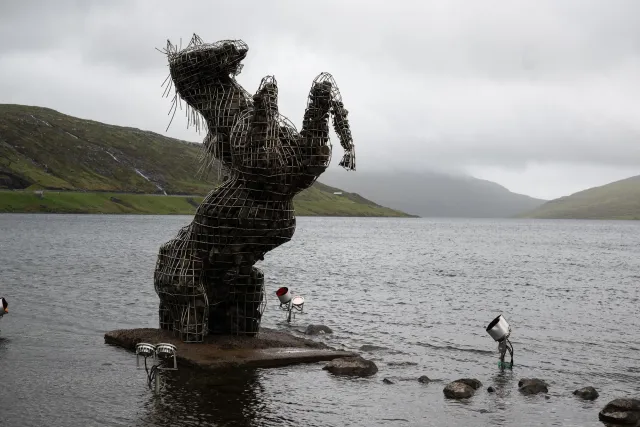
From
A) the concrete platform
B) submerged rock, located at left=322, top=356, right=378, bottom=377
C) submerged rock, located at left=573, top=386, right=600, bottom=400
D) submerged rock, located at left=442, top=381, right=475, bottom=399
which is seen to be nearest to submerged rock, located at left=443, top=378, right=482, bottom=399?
submerged rock, located at left=442, top=381, right=475, bottom=399

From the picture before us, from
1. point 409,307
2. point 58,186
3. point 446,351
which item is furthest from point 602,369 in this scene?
point 58,186

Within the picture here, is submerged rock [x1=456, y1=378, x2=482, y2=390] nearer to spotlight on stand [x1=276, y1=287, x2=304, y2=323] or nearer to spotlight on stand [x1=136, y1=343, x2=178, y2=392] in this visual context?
spotlight on stand [x1=136, y1=343, x2=178, y2=392]

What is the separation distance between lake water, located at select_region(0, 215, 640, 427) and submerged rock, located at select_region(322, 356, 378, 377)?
13.4 inches

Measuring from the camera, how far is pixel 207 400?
1728 centimetres

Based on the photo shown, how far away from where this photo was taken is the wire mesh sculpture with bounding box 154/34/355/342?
19.9m

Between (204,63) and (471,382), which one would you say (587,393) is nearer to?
(471,382)

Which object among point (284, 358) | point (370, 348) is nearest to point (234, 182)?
point (284, 358)

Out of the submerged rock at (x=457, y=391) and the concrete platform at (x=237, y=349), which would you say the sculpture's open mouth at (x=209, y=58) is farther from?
the submerged rock at (x=457, y=391)

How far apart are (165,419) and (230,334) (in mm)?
7231

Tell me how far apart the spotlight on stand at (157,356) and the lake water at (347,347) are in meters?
0.41

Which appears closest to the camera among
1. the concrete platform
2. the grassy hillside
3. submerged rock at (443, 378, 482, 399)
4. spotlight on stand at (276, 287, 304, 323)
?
submerged rock at (443, 378, 482, 399)

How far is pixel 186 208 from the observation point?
193 meters

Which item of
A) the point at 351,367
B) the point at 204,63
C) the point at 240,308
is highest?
the point at 204,63

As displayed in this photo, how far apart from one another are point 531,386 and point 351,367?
5218 mm
